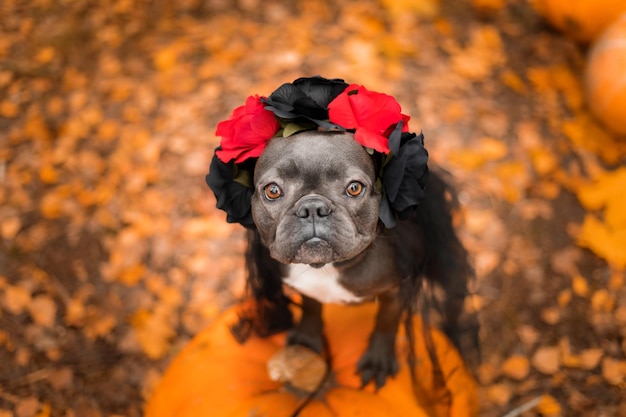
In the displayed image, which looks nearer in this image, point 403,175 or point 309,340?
point 403,175

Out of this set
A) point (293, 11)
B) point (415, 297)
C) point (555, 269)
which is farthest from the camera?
point (293, 11)

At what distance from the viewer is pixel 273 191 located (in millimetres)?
1776

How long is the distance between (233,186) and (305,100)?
384 mm

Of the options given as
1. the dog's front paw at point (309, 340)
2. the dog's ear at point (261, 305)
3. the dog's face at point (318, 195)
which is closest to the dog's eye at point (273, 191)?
the dog's face at point (318, 195)

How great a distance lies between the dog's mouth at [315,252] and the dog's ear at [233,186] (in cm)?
28

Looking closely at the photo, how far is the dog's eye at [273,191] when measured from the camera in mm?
1768

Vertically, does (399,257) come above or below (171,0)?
above

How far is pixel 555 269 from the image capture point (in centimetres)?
309

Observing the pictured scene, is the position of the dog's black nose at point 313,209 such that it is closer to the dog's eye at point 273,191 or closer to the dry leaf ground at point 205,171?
the dog's eye at point 273,191

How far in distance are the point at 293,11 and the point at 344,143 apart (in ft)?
8.38

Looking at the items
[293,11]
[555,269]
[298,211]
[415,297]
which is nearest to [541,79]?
[555,269]

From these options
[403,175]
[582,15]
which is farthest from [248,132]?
[582,15]

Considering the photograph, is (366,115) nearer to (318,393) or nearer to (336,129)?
(336,129)

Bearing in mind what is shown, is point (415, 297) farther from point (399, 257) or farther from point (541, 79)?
point (541, 79)
